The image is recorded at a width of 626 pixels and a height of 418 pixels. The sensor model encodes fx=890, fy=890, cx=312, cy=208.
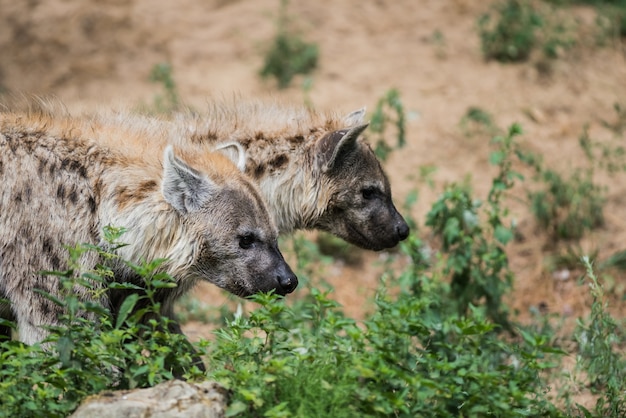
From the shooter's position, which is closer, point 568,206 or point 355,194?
point 355,194

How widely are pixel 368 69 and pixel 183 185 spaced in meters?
5.47

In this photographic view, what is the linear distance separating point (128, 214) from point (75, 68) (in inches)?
225

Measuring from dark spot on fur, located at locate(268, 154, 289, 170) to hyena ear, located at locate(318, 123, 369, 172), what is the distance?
23cm

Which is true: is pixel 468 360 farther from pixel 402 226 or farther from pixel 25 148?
pixel 25 148

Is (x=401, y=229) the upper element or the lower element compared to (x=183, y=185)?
lower

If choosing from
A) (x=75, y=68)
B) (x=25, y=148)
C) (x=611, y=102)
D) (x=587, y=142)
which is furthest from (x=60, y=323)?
(x=611, y=102)

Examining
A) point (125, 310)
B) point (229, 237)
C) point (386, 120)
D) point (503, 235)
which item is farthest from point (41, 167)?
point (386, 120)

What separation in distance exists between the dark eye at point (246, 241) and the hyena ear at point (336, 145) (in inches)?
38.5

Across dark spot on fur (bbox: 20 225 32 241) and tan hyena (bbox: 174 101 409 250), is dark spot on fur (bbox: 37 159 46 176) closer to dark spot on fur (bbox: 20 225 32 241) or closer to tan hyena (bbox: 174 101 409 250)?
dark spot on fur (bbox: 20 225 32 241)

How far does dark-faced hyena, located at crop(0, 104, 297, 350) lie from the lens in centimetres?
455

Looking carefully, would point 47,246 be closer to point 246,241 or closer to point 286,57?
point 246,241

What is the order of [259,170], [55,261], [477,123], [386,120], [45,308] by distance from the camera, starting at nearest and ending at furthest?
[45,308]
[55,261]
[259,170]
[386,120]
[477,123]

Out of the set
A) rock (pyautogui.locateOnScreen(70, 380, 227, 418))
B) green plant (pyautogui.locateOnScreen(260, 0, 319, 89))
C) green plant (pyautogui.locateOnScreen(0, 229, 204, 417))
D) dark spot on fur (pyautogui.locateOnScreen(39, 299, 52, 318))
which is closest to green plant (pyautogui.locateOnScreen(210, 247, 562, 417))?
rock (pyautogui.locateOnScreen(70, 380, 227, 418))

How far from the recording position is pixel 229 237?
187 inches
